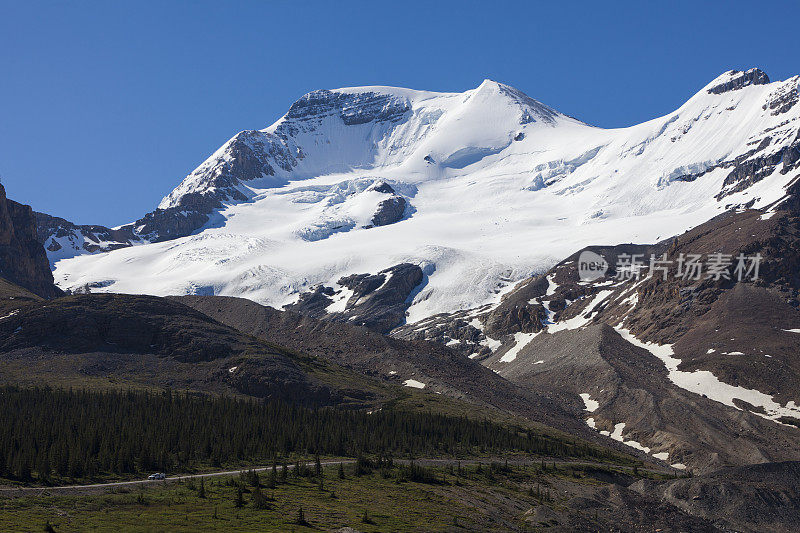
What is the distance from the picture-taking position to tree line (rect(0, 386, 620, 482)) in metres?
83.6

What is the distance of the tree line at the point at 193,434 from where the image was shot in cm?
8362

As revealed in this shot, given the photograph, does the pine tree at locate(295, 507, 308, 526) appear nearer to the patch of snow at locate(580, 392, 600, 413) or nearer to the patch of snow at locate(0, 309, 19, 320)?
the patch of snow at locate(0, 309, 19, 320)

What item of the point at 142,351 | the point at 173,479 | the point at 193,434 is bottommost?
the point at 173,479

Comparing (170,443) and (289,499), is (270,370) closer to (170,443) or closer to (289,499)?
(170,443)

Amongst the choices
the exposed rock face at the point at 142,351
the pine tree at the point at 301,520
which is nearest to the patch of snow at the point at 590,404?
the exposed rock face at the point at 142,351

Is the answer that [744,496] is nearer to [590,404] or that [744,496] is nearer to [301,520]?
[301,520]

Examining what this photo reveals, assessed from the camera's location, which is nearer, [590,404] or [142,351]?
[142,351]

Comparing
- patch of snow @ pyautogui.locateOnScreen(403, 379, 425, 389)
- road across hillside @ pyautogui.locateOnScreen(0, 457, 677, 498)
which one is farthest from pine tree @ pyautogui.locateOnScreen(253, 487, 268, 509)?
patch of snow @ pyautogui.locateOnScreen(403, 379, 425, 389)

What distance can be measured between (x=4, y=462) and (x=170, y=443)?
2242cm

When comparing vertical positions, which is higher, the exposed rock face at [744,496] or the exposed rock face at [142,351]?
the exposed rock face at [142,351]

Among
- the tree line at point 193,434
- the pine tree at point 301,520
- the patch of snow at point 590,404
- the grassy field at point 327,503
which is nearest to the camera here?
the grassy field at point 327,503

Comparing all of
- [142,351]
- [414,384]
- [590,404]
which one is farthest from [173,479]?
[590,404]

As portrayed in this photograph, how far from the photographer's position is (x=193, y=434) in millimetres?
103188

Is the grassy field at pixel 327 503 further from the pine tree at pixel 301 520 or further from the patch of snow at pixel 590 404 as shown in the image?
the patch of snow at pixel 590 404
